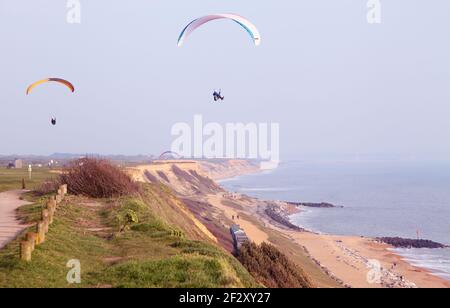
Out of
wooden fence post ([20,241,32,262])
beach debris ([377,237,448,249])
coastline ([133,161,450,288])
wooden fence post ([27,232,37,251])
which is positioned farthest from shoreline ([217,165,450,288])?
wooden fence post ([20,241,32,262])

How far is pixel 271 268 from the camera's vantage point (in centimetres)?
2334

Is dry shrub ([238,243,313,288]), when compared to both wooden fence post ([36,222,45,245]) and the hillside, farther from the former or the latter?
wooden fence post ([36,222,45,245])

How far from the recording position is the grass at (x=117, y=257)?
446 inches

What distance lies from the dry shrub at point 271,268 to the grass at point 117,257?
524 cm

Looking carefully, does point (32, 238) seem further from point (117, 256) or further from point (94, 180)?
point (94, 180)

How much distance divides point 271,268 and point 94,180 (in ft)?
35.0

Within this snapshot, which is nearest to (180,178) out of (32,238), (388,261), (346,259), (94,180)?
(388,261)

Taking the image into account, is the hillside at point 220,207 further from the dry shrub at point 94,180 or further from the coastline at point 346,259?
the dry shrub at point 94,180

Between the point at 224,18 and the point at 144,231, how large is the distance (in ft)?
31.3

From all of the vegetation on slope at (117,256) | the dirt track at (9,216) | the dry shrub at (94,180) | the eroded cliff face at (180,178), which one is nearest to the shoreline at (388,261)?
the dry shrub at (94,180)
